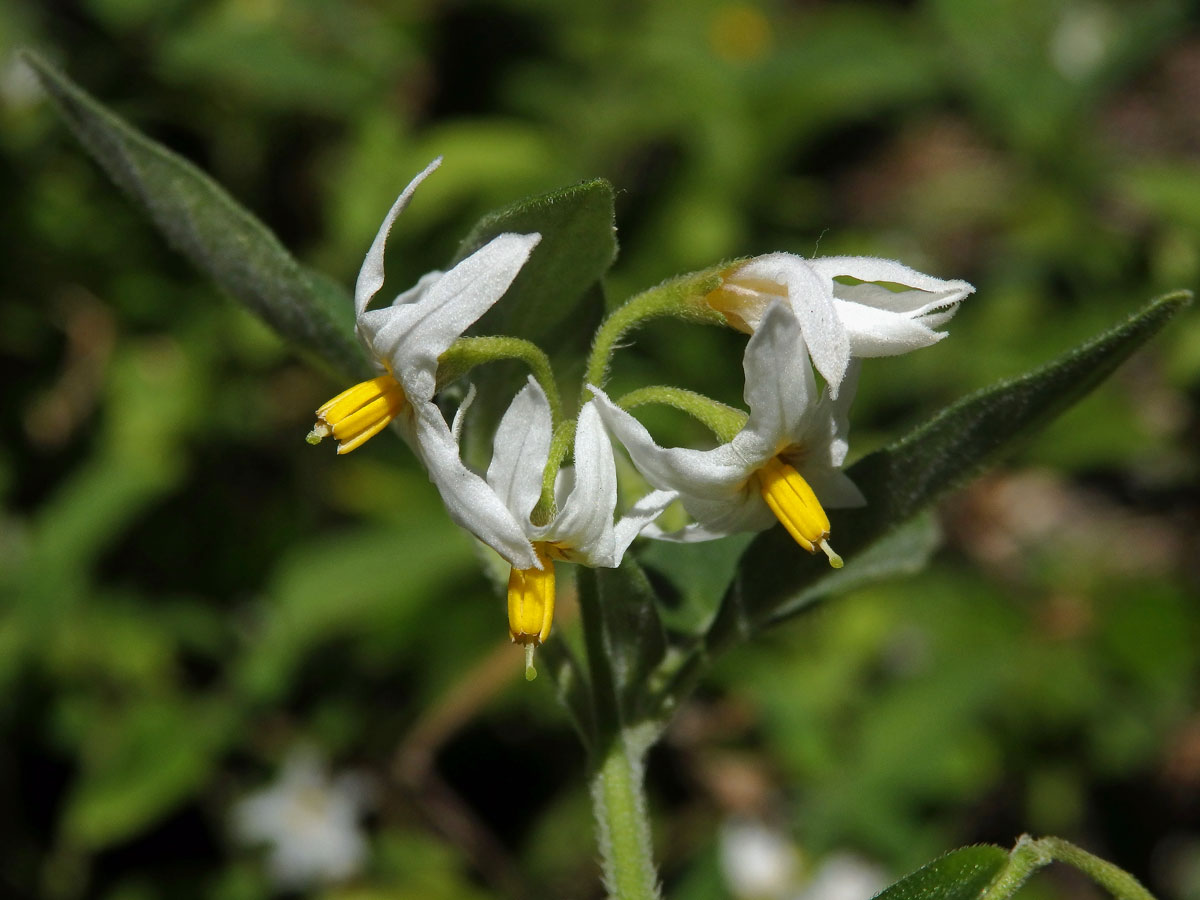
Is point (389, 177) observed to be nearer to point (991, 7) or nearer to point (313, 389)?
point (313, 389)

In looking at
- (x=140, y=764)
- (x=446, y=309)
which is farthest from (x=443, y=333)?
(x=140, y=764)

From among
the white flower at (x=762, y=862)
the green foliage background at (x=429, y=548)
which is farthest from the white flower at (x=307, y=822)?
the white flower at (x=762, y=862)

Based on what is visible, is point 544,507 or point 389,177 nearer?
point 544,507

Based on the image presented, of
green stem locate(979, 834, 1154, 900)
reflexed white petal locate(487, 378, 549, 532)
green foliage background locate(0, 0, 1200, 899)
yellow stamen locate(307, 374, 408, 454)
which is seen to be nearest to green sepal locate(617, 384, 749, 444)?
reflexed white petal locate(487, 378, 549, 532)

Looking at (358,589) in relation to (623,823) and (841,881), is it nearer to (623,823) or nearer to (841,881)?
(841,881)

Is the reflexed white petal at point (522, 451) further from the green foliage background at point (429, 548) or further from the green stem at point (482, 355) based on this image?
the green foliage background at point (429, 548)

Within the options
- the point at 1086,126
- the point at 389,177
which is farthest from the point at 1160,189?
the point at 389,177
